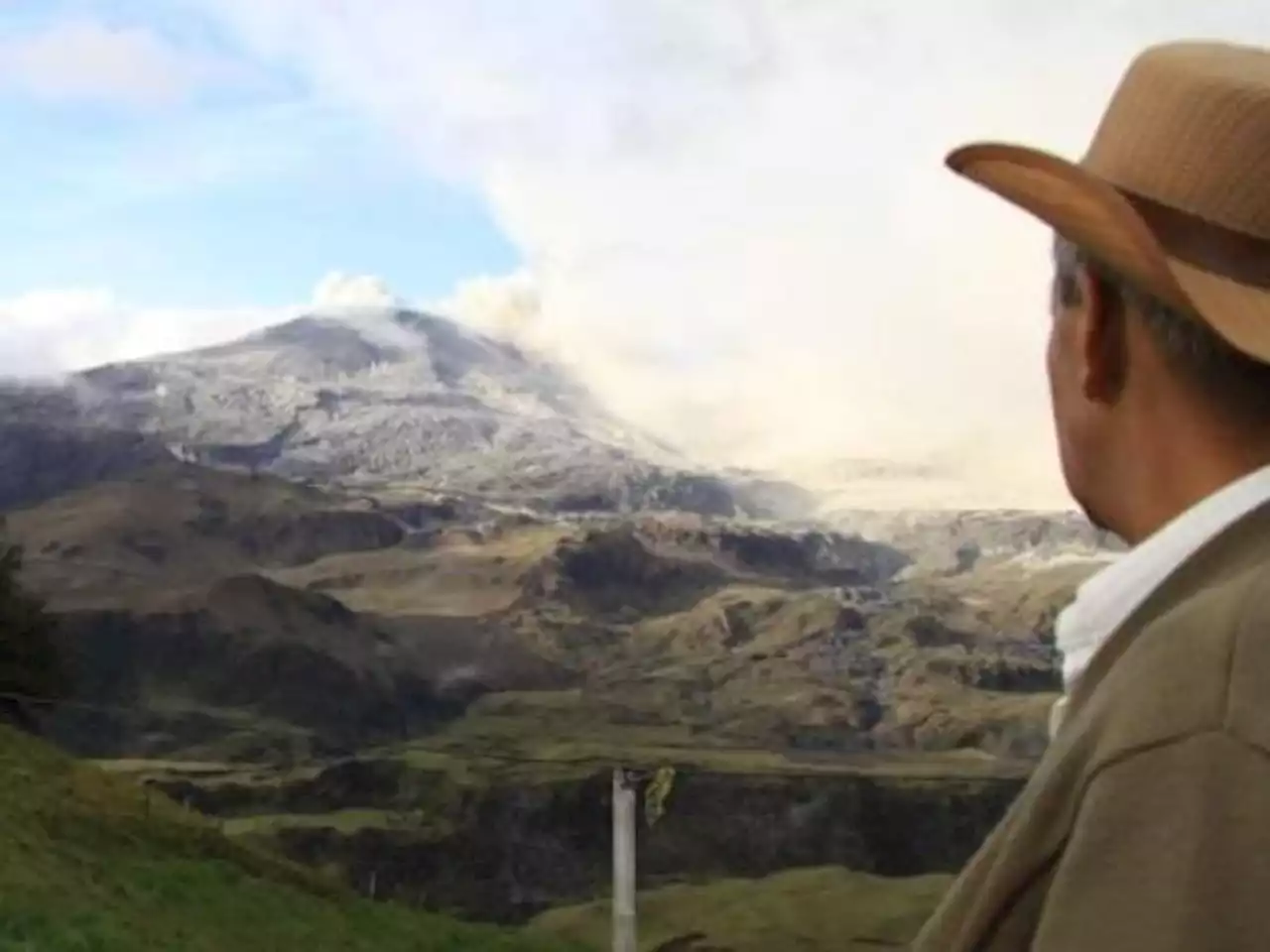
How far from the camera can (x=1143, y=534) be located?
55.9 inches

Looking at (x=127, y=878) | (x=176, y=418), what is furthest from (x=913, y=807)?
(x=176, y=418)

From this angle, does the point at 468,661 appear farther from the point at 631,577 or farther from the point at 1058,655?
the point at 1058,655

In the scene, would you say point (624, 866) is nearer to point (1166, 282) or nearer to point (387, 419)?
point (1166, 282)

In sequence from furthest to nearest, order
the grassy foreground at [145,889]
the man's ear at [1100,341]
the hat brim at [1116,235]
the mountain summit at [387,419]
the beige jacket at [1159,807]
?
the mountain summit at [387,419] → the grassy foreground at [145,889] → the man's ear at [1100,341] → the hat brim at [1116,235] → the beige jacket at [1159,807]

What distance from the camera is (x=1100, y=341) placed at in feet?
4.70

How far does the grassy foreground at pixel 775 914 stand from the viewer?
4534 centimetres

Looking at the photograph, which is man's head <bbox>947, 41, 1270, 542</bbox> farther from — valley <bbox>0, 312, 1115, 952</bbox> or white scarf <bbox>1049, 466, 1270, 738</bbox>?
valley <bbox>0, 312, 1115, 952</bbox>

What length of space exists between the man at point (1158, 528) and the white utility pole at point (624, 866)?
522cm

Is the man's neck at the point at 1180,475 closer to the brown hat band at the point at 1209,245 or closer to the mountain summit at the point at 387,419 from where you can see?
the brown hat band at the point at 1209,245

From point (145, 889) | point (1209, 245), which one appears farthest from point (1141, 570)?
point (145, 889)

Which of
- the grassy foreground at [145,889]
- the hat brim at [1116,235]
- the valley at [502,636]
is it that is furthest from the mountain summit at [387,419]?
the hat brim at [1116,235]

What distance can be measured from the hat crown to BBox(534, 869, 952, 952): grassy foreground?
38171 millimetres

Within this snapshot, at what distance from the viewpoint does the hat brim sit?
1305mm

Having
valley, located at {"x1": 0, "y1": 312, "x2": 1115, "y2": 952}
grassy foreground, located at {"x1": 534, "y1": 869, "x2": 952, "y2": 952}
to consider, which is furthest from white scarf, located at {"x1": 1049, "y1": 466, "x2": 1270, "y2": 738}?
valley, located at {"x1": 0, "y1": 312, "x2": 1115, "y2": 952}
